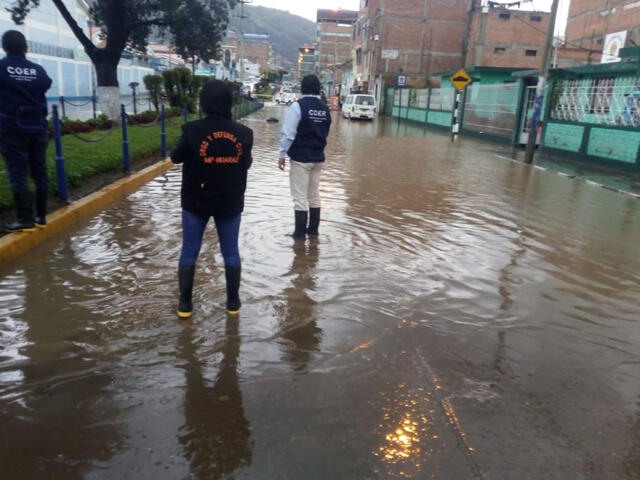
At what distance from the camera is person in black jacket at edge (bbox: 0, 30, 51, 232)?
195 inches

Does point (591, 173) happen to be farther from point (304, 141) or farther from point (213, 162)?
point (213, 162)

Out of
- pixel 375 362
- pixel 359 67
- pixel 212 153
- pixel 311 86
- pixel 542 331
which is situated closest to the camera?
pixel 375 362

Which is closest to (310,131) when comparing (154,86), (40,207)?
(40,207)

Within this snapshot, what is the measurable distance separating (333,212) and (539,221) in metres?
2.86

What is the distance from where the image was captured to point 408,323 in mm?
3900

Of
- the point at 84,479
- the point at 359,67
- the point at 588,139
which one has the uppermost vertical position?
the point at 359,67

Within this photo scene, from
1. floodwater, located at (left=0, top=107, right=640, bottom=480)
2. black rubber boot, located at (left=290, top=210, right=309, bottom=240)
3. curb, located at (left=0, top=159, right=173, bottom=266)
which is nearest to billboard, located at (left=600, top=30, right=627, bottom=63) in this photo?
floodwater, located at (left=0, top=107, right=640, bottom=480)

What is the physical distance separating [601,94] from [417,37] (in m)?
35.6

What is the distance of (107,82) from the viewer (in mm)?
16531

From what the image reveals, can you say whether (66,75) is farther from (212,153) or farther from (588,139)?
(212,153)

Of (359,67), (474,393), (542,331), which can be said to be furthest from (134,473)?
(359,67)

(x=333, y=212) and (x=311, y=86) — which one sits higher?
(x=311, y=86)

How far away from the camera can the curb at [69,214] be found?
16.2 ft

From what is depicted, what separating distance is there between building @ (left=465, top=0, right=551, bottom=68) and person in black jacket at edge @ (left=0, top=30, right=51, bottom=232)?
43.7 m
